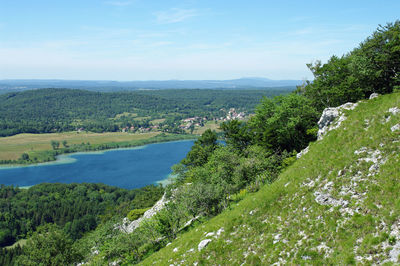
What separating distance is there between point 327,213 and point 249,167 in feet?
53.3

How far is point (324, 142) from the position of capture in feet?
80.5

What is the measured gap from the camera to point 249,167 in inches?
1303

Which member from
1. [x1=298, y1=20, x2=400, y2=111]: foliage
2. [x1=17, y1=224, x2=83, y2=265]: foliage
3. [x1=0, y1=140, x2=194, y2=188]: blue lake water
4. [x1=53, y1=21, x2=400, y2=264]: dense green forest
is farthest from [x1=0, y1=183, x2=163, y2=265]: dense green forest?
[x1=298, y1=20, x2=400, y2=111]: foliage

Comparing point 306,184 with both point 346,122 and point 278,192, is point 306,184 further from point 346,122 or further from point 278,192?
point 346,122

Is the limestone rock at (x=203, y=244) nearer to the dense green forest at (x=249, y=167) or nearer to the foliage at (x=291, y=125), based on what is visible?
the dense green forest at (x=249, y=167)

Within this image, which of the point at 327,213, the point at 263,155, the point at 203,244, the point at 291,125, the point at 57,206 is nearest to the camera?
the point at 327,213

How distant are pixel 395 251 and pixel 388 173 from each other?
18.4ft

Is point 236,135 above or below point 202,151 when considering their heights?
above

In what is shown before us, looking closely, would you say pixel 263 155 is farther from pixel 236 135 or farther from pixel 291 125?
pixel 236 135

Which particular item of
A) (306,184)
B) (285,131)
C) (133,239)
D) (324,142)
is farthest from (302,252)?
(285,131)

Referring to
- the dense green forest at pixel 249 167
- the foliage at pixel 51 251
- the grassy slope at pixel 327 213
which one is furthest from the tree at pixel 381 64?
the foliage at pixel 51 251

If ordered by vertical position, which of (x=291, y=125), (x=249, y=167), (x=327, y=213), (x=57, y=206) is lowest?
(x=57, y=206)

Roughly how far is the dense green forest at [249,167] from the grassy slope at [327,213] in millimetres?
7138

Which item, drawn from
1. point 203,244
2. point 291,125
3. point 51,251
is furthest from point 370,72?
point 51,251
